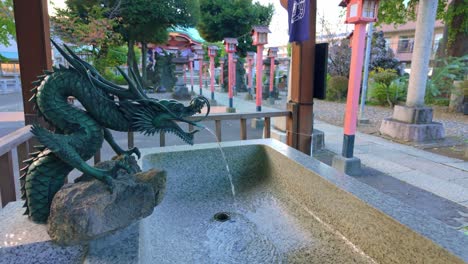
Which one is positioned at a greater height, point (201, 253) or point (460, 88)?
point (460, 88)

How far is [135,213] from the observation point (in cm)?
159

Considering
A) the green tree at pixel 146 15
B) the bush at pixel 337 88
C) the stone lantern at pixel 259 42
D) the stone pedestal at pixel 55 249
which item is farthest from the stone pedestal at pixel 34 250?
the green tree at pixel 146 15

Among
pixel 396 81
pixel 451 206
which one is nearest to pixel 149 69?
pixel 396 81

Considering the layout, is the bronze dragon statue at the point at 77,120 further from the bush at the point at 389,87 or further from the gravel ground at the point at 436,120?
the bush at the point at 389,87

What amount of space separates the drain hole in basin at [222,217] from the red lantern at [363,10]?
11.4 ft

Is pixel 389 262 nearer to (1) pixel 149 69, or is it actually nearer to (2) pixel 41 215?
(2) pixel 41 215

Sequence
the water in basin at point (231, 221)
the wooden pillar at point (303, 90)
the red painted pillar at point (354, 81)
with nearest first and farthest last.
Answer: the water in basin at point (231, 221)
the wooden pillar at point (303, 90)
the red painted pillar at point (354, 81)

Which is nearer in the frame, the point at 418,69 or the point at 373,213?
the point at 373,213

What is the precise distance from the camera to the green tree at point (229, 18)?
19.9 m

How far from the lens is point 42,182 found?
4.96 ft

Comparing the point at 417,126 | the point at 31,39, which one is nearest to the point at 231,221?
the point at 31,39

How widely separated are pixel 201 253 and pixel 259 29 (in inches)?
296

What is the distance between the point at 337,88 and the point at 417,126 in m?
7.89

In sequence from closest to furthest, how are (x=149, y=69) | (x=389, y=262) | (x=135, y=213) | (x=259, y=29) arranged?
1. (x=135, y=213)
2. (x=389, y=262)
3. (x=259, y=29)
4. (x=149, y=69)
